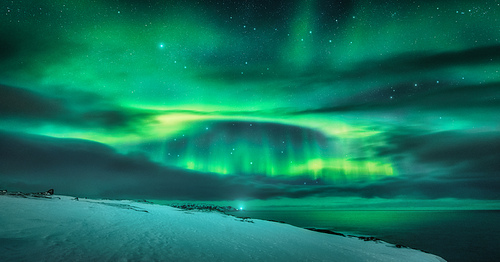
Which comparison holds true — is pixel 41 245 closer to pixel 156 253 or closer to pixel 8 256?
pixel 8 256

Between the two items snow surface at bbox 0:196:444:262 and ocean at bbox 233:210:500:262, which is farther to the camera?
ocean at bbox 233:210:500:262

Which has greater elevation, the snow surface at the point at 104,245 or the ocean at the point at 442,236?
the snow surface at the point at 104,245

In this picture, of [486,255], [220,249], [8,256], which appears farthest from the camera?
[486,255]

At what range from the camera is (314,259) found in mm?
11141

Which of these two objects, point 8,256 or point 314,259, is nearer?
point 8,256

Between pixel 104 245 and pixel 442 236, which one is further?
pixel 442 236

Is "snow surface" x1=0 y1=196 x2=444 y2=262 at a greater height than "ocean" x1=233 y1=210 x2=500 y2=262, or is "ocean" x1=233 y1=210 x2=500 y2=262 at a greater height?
"snow surface" x1=0 y1=196 x2=444 y2=262

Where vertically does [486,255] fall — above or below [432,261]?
below

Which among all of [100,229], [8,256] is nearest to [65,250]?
[8,256]

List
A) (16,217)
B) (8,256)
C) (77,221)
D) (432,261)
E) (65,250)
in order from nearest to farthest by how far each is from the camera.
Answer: (8,256) → (65,250) → (16,217) → (77,221) → (432,261)

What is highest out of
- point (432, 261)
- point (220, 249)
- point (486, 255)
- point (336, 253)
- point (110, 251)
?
point (110, 251)

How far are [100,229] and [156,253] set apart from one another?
4.01 metres

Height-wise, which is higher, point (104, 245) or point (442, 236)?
point (104, 245)

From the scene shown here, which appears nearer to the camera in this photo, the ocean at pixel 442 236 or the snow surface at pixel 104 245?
the snow surface at pixel 104 245
